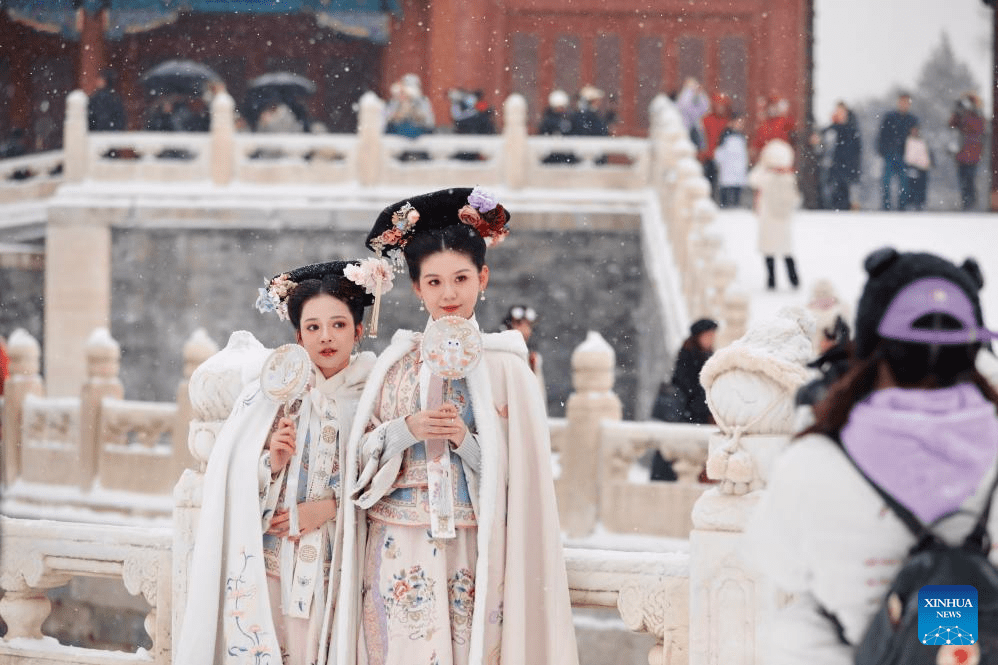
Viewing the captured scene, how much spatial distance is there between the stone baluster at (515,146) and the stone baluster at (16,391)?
20.3 feet

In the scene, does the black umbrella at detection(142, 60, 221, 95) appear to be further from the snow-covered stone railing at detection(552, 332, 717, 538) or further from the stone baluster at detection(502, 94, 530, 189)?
the snow-covered stone railing at detection(552, 332, 717, 538)

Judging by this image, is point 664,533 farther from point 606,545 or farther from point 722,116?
point 722,116

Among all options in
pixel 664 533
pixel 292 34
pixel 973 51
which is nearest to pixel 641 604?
pixel 664 533

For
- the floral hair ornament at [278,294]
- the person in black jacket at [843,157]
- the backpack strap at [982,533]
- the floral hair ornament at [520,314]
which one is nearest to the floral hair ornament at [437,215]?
the floral hair ornament at [278,294]

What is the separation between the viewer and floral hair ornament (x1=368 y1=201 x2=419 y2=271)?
11.6 ft

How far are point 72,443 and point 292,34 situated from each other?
9390mm

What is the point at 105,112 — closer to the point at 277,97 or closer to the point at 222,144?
the point at 222,144

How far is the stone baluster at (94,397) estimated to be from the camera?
1112 cm

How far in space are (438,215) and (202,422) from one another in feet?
3.09

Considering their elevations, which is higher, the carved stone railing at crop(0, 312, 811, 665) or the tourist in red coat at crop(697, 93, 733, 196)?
the tourist in red coat at crop(697, 93, 733, 196)

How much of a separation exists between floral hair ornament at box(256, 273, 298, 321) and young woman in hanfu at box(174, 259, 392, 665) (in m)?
0.07

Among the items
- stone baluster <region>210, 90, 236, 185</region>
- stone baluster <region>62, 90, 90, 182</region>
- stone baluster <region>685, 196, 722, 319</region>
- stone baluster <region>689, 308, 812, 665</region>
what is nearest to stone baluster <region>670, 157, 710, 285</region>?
stone baluster <region>685, 196, 722, 319</region>

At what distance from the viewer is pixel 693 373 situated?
8.59 meters

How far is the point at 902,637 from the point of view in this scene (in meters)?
2.31
